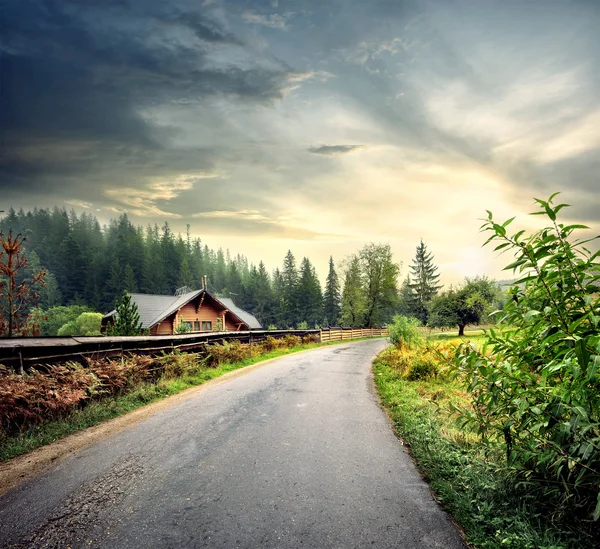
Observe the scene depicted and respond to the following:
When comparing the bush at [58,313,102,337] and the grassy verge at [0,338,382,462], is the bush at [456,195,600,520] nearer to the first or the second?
the grassy verge at [0,338,382,462]

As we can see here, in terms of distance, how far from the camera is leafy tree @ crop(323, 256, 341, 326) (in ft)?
249

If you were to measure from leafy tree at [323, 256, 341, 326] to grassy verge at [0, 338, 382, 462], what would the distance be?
217ft

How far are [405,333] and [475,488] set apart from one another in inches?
554

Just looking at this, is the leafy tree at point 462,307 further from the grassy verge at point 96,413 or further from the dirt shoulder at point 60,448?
the dirt shoulder at point 60,448

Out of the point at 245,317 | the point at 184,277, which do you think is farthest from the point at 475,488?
the point at 184,277

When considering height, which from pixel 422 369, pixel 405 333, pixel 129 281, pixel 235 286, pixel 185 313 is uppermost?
pixel 129 281

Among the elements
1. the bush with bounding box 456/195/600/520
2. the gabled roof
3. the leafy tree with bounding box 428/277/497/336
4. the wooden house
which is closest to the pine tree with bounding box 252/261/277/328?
the gabled roof

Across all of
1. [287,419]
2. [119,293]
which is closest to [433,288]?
[287,419]

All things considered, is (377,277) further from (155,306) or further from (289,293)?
(289,293)

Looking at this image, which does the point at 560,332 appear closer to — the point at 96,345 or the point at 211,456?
the point at 211,456

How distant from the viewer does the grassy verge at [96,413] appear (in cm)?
485

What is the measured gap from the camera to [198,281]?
10169 cm

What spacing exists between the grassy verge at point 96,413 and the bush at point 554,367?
6801 millimetres

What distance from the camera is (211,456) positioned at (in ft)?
14.3
